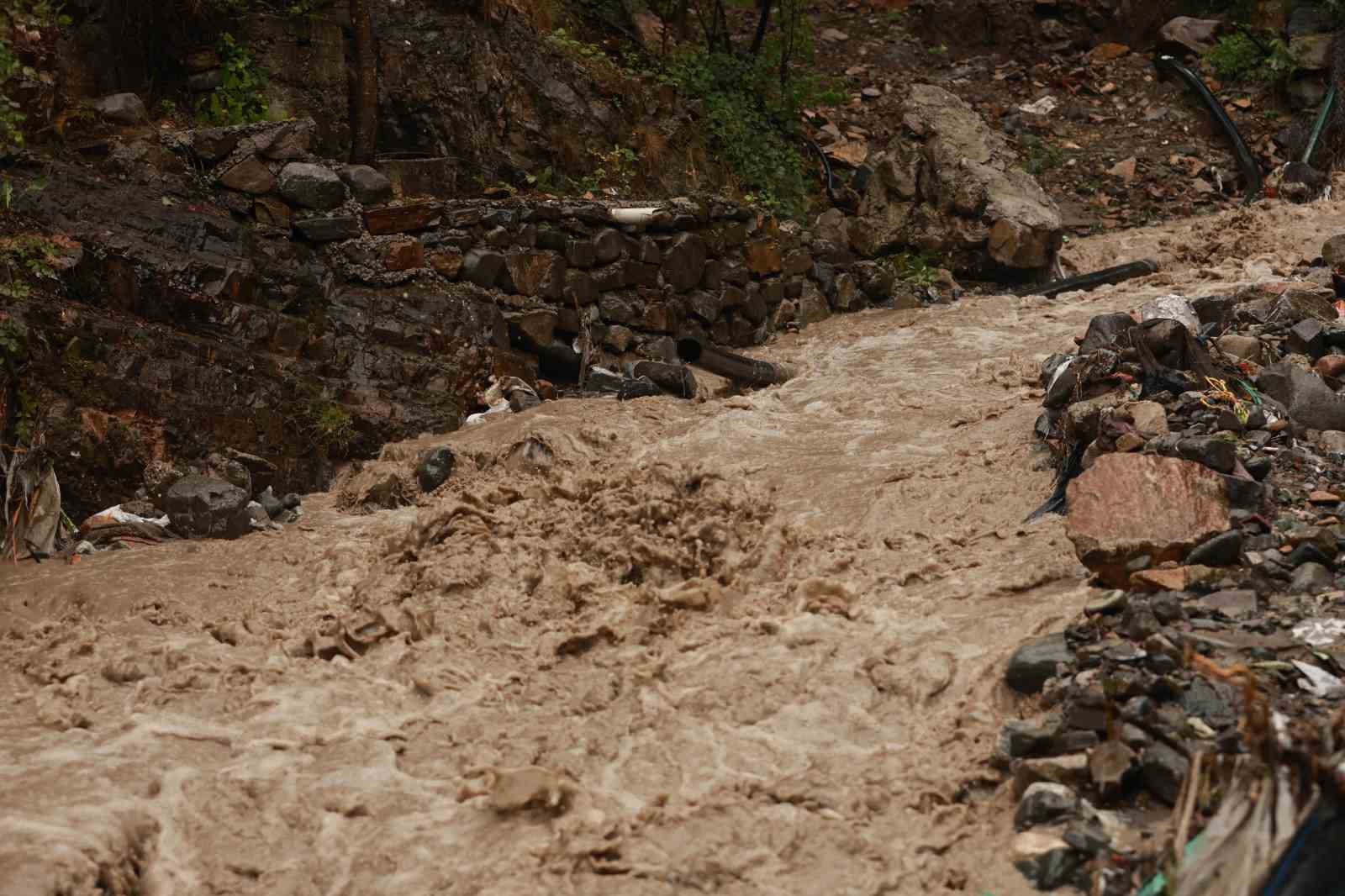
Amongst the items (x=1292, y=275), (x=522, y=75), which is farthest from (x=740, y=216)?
(x=1292, y=275)

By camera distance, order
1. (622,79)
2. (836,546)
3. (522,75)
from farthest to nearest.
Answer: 1. (622,79)
2. (522,75)
3. (836,546)

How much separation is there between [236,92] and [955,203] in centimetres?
578

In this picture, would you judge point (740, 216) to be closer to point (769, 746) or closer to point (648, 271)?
point (648, 271)

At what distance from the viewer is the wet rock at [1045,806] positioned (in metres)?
3.38

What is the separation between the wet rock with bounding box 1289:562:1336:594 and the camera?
4203mm

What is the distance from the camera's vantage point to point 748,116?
11.3 metres

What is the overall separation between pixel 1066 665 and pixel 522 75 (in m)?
6.94

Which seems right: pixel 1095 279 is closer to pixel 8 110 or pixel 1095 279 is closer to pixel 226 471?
pixel 226 471

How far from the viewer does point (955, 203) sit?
10633 mm

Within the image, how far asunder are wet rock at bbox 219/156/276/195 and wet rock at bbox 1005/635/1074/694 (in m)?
5.47

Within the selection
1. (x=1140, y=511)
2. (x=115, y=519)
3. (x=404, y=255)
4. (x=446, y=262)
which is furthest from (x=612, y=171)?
(x=1140, y=511)

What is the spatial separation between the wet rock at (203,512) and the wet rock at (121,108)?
2718 millimetres

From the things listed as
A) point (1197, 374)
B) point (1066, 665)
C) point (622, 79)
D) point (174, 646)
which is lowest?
point (174, 646)

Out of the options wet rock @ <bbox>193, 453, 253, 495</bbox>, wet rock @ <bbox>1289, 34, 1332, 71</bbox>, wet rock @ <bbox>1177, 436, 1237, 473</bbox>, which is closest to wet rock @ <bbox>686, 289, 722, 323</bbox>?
wet rock @ <bbox>193, 453, 253, 495</bbox>
